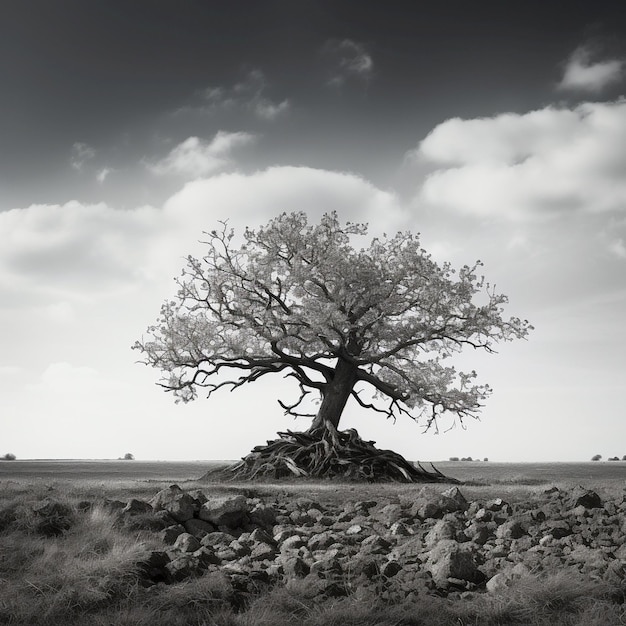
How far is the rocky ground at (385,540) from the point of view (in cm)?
938

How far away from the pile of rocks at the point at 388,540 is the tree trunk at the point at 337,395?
989 cm

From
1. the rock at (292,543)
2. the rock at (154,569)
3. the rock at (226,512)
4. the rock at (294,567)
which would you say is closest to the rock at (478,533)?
the rock at (292,543)

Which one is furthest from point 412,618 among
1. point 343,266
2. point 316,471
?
point 343,266

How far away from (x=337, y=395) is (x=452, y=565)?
49.5ft

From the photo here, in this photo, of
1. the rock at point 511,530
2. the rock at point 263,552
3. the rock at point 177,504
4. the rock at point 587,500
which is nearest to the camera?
the rock at point 263,552

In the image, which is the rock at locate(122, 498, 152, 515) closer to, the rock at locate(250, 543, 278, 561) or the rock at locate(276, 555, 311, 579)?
the rock at locate(250, 543, 278, 561)

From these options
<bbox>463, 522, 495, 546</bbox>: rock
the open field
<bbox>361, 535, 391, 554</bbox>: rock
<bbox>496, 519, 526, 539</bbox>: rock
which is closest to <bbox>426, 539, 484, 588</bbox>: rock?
<bbox>361, 535, 391, 554</bbox>: rock

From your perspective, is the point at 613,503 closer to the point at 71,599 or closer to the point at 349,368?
the point at 71,599

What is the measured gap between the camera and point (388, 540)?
11.5 m

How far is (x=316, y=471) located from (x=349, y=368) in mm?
4261

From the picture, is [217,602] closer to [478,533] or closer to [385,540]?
[385,540]

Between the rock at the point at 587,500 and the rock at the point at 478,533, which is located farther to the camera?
the rock at the point at 587,500

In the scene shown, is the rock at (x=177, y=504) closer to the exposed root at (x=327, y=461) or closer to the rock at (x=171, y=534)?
the rock at (x=171, y=534)

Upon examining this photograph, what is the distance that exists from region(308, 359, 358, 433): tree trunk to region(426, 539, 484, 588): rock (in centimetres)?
1453
